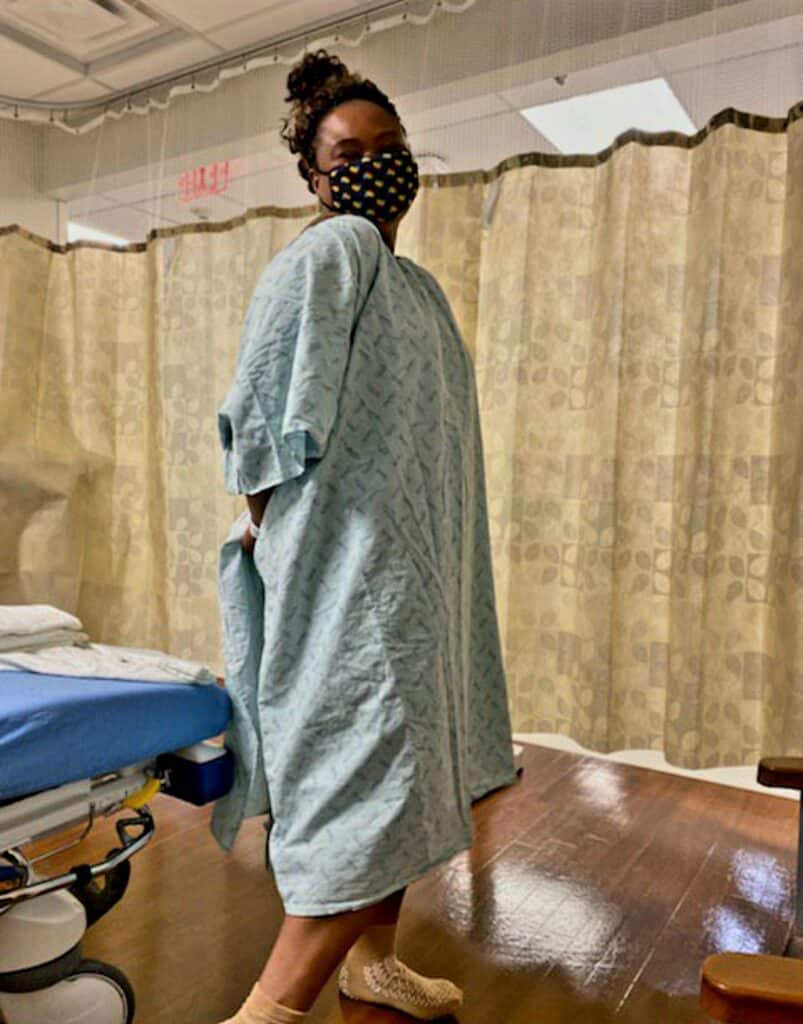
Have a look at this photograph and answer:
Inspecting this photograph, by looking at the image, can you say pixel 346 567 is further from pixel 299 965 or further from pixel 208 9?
pixel 208 9

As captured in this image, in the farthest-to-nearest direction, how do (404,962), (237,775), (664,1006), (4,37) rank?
1. (4,37)
2. (404,962)
3. (664,1006)
4. (237,775)

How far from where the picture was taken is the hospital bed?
1.10 m

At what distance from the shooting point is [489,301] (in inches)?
99.1

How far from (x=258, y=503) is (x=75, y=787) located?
0.47 metres

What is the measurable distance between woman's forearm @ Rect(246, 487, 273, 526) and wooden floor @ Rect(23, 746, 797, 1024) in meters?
0.84

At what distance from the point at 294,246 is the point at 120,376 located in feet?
7.64

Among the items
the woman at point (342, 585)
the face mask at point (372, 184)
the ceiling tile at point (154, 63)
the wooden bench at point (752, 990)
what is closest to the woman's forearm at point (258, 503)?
the woman at point (342, 585)

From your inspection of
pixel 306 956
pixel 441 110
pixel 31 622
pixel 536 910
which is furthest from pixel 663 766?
pixel 441 110

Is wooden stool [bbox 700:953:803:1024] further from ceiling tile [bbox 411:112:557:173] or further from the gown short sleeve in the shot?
ceiling tile [bbox 411:112:557:173]

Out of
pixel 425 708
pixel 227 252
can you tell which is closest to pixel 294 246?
pixel 425 708

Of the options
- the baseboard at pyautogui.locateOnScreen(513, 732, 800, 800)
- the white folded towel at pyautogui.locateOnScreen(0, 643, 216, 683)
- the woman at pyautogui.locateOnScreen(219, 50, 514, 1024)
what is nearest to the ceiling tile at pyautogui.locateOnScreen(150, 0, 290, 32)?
the woman at pyautogui.locateOnScreen(219, 50, 514, 1024)

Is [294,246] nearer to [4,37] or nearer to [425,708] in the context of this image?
[425,708]

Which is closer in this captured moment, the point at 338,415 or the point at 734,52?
the point at 338,415

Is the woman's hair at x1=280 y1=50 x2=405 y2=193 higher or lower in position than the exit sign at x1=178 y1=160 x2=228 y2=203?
lower
